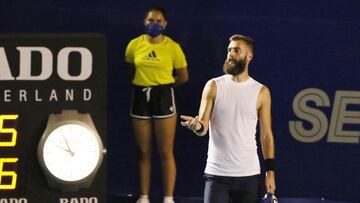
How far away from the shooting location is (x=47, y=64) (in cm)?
476

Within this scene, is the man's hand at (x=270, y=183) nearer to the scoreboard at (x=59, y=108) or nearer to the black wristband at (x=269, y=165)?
the black wristband at (x=269, y=165)

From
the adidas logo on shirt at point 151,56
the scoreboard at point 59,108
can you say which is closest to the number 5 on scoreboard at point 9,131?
the scoreboard at point 59,108

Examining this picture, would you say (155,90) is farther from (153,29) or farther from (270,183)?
(270,183)

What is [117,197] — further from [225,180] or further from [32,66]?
[32,66]

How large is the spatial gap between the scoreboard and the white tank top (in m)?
2.16

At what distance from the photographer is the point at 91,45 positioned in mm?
4785

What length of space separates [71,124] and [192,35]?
15.5ft

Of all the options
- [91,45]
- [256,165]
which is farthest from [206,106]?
[91,45]

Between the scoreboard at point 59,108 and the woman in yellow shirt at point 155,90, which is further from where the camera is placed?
the woman in yellow shirt at point 155,90

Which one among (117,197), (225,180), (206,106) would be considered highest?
(206,106)

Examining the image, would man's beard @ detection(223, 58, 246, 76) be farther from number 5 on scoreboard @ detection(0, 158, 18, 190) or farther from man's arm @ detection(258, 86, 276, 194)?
number 5 on scoreboard @ detection(0, 158, 18, 190)

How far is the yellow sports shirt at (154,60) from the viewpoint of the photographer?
8.84 m

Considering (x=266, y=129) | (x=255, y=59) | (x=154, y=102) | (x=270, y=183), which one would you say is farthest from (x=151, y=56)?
(x=270, y=183)

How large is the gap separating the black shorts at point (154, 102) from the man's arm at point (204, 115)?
1805 millimetres
